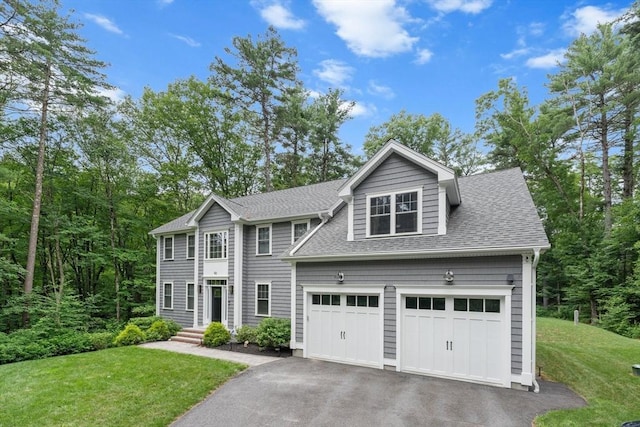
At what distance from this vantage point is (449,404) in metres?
7.05

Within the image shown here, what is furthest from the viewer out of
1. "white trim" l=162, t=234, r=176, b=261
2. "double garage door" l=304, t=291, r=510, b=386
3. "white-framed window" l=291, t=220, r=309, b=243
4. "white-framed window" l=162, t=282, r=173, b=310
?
"white trim" l=162, t=234, r=176, b=261

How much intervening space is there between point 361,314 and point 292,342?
2734mm

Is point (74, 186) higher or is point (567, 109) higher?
point (567, 109)

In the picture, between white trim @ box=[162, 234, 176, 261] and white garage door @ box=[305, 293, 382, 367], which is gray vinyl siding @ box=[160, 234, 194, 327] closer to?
white trim @ box=[162, 234, 176, 261]

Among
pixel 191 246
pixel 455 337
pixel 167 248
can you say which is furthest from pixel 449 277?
pixel 167 248

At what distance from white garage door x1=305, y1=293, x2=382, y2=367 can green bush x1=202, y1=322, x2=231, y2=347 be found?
3.94 metres

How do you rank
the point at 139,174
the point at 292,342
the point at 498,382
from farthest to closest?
the point at 139,174 → the point at 292,342 → the point at 498,382

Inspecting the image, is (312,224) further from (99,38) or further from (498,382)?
(99,38)

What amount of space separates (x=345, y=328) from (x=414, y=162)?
17.6 ft

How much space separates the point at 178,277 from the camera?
17.7m

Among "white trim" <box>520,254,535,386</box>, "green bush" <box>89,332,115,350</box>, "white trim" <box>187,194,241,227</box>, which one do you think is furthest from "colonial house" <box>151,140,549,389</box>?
"green bush" <box>89,332,115,350</box>

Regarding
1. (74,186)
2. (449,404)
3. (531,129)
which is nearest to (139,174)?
(74,186)

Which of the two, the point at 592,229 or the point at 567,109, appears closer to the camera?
the point at 592,229

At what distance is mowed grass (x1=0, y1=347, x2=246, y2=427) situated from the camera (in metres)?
6.55
